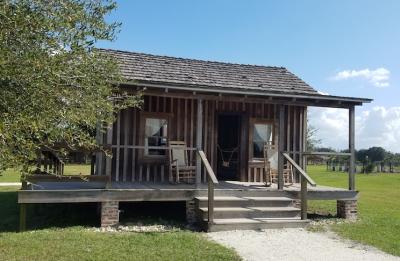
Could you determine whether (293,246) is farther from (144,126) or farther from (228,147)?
(228,147)

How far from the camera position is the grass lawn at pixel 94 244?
7539 millimetres

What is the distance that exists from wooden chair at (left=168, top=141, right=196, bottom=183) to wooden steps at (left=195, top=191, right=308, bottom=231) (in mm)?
1811

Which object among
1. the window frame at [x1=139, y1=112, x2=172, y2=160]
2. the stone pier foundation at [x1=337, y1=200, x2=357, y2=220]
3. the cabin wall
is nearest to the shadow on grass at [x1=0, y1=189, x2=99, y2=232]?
the cabin wall

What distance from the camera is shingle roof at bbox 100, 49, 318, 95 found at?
13.0m

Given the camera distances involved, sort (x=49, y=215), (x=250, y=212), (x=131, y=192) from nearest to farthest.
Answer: (x=131, y=192) → (x=250, y=212) → (x=49, y=215)

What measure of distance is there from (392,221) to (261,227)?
13.6ft

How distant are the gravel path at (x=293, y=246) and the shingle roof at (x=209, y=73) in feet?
14.5

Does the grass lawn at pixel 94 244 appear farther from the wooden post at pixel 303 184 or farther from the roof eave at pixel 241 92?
the roof eave at pixel 241 92

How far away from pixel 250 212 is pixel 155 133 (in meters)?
3.89

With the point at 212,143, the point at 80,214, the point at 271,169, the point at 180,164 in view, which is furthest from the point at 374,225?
the point at 80,214

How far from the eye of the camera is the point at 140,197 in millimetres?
10367

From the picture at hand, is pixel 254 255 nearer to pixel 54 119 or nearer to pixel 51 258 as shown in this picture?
pixel 51 258

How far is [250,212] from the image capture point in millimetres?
10391

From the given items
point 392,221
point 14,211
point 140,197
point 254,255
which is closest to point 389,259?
point 254,255
